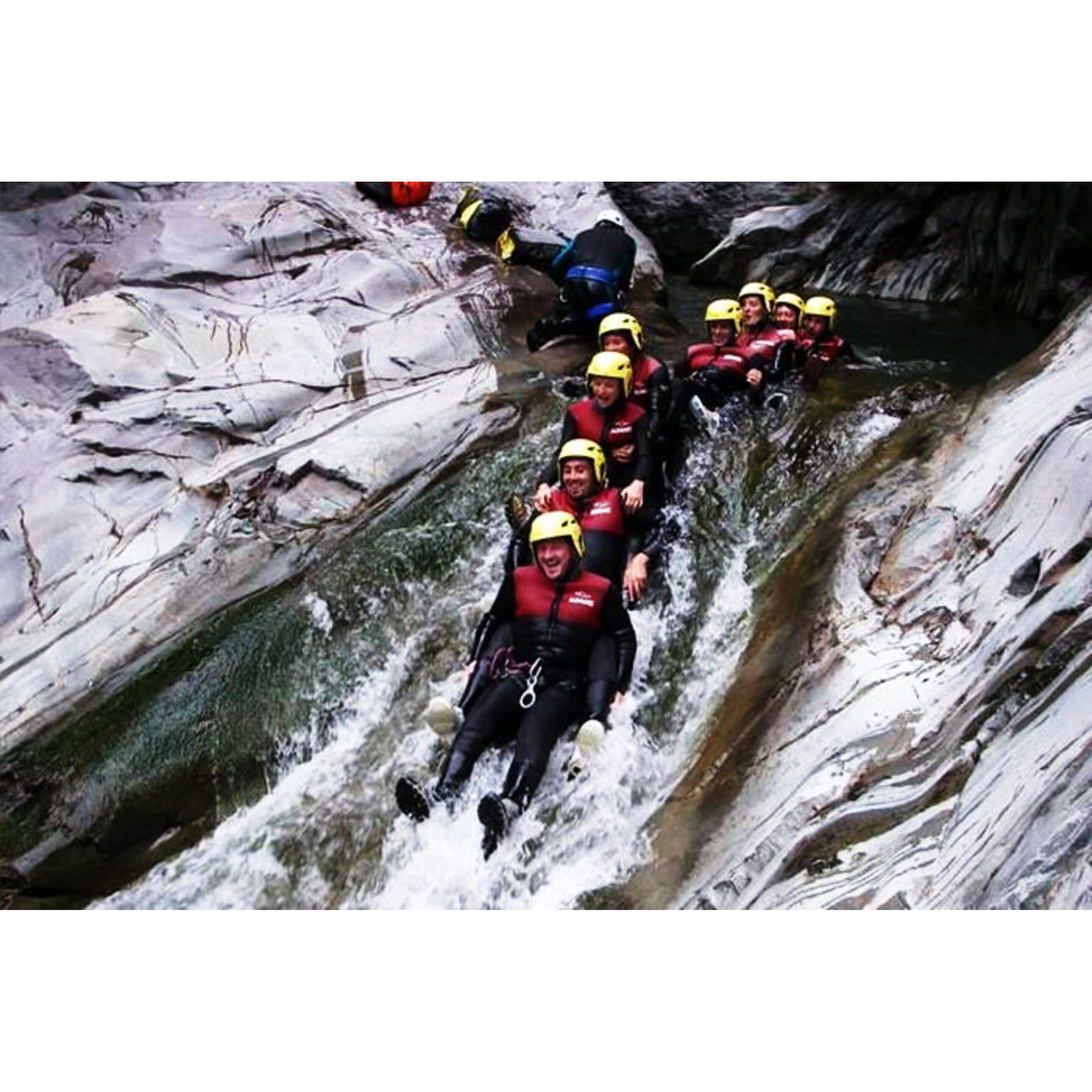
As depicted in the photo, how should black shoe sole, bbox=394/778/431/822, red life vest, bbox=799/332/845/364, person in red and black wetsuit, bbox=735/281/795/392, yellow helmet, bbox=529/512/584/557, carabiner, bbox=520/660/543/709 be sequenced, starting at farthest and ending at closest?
1. red life vest, bbox=799/332/845/364
2. person in red and black wetsuit, bbox=735/281/795/392
3. yellow helmet, bbox=529/512/584/557
4. carabiner, bbox=520/660/543/709
5. black shoe sole, bbox=394/778/431/822

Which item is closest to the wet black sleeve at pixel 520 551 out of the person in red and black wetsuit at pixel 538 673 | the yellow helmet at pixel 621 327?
the person in red and black wetsuit at pixel 538 673

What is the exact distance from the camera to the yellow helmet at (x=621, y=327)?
28.9 feet

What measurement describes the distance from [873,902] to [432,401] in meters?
5.95

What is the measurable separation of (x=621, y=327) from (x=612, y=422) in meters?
0.95

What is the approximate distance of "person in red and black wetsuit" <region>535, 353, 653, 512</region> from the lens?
26.8 ft

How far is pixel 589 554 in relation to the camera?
7.27 metres

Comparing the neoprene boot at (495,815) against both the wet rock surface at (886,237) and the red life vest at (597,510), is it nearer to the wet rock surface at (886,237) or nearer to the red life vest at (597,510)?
the red life vest at (597,510)

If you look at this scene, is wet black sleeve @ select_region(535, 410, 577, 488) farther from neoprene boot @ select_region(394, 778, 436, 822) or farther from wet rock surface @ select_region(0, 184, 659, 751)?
neoprene boot @ select_region(394, 778, 436, 822)

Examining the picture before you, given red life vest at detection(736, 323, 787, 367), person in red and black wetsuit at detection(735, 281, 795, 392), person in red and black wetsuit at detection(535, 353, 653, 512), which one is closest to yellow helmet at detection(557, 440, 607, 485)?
person in red and black wetsuit at detection(535, 353, 653, 512)

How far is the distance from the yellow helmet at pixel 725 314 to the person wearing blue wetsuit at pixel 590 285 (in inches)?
41.6

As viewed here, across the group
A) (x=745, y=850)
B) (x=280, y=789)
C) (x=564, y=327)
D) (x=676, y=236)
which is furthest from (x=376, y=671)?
(x=676, y=236)

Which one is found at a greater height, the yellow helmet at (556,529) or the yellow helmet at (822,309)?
the yellow helmet at (822,309)

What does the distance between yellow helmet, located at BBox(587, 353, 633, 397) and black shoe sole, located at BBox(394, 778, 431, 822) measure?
3.58m

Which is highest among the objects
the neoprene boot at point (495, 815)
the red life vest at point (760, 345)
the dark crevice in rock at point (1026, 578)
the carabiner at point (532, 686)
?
the dark crevice in rock at point (1026, 578)
